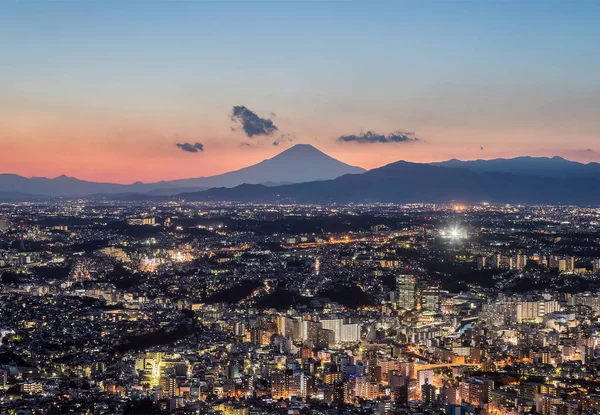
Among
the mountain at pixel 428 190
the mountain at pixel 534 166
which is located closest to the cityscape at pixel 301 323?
the mountain at pixel 428 190

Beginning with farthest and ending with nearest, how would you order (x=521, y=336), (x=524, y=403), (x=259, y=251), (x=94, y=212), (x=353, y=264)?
(x=94, y=212), (x=259, y=251), (x=353, y=264), (x=521, y=336), (x=524, y=403)

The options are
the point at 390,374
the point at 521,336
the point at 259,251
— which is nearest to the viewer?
the point at 390,374

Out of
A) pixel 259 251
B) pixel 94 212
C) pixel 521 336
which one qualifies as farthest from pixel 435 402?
pixel 94 212

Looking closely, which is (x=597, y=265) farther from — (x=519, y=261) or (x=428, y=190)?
(x=428, y=190)

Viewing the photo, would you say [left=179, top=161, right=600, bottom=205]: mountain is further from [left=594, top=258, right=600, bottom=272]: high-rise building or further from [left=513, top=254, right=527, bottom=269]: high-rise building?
[left=594, top=258, right=600, bottom=272]: high-rise building

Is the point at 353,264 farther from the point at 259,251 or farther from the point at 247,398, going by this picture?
the point at 247,398
